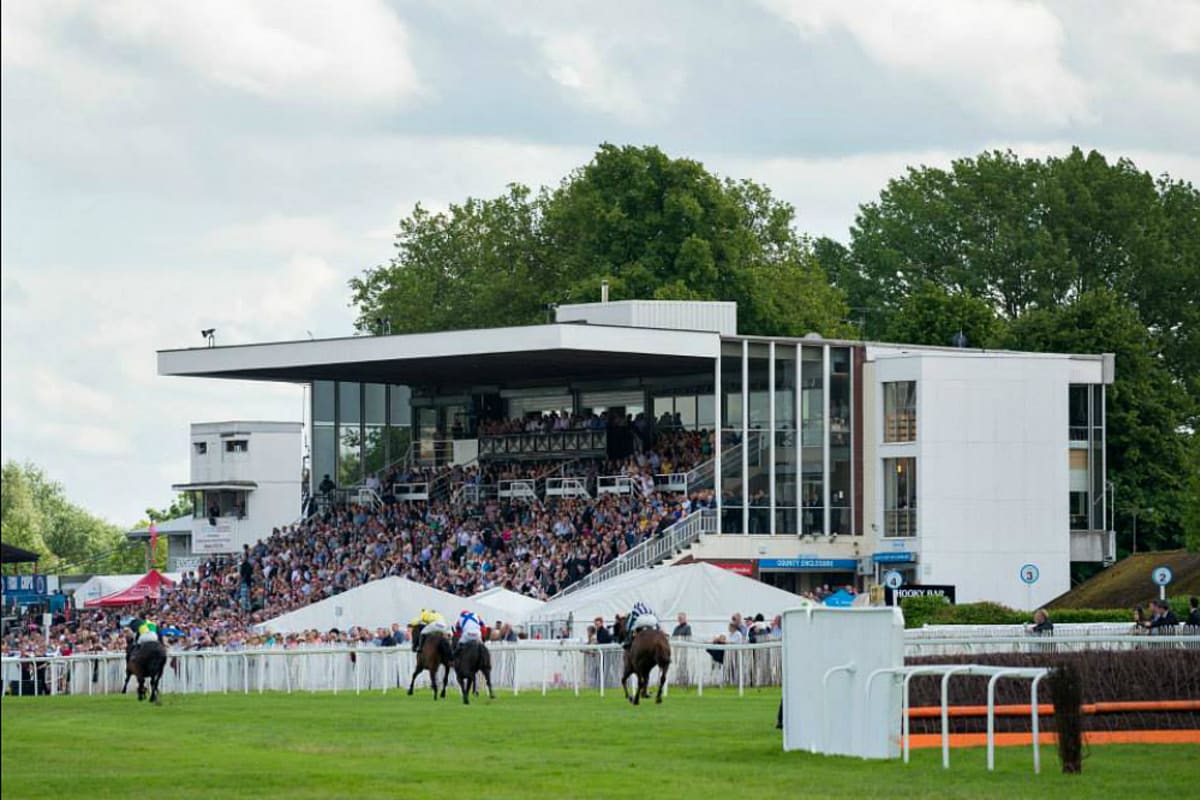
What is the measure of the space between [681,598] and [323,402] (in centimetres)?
2844

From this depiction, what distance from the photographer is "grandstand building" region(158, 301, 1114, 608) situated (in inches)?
2323

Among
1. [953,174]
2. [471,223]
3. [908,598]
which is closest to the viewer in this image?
[908,598]

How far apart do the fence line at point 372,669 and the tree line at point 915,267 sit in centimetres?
2873

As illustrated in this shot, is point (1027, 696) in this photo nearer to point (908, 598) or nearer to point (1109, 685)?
point (1109, 685)

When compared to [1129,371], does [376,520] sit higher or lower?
lower

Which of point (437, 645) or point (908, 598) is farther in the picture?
point (908, 598)

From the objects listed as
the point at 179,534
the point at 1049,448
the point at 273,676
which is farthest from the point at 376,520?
the point at 179,534

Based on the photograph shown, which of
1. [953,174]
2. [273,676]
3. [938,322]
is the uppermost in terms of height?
[953,174]

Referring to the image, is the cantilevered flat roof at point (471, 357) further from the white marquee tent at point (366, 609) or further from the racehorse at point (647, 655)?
the racehorse at point (647, 655)

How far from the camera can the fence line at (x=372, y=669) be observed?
37281 millimetres

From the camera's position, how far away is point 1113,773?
19.2 metres

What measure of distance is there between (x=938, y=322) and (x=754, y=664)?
144ft

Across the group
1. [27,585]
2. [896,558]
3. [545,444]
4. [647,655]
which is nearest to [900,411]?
[896,558]

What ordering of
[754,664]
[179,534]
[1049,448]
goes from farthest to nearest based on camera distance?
[179,534] < [1049,448] < [754,664]
